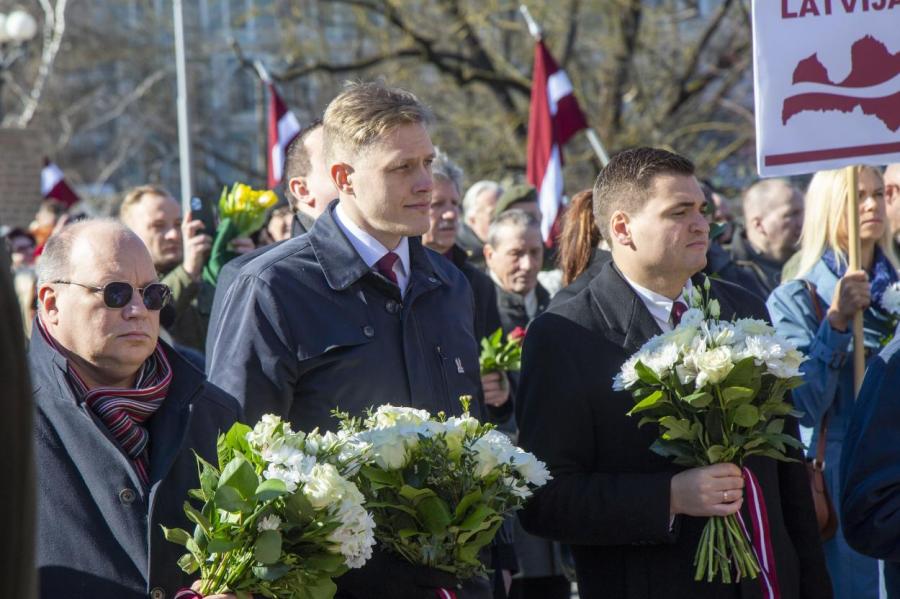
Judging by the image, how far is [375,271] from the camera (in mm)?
3906

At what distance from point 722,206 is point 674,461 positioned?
6672 mm

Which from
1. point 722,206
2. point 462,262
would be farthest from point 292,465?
point 722,206

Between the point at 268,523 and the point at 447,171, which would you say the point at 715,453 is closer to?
the point at 268,523

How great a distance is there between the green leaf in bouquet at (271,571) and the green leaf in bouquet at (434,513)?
0.41 metres

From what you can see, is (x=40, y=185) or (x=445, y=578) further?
(x=40, y=185)

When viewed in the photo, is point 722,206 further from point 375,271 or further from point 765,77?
point 375,271

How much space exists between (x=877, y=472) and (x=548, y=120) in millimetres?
7853

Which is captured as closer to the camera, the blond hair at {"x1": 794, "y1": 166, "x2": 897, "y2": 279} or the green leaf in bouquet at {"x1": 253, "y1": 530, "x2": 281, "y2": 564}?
the green leaf in bouquet at {"x1": 253, "y1": 530, "x2": 281, "y2": 564}

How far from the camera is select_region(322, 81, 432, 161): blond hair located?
3.93m

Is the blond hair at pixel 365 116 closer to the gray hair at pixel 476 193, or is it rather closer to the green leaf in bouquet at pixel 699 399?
the green leaf in bouquet at pixel 699 399

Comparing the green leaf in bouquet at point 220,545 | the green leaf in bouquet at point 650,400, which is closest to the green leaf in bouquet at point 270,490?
the green leaf in bouquet at point 220,545

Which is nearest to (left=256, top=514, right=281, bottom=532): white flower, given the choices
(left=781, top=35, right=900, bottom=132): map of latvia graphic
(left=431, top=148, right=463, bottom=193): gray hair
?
(left=781, top=35, right=900, bottom=132): map of latvia graphic

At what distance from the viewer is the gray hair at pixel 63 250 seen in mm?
3545

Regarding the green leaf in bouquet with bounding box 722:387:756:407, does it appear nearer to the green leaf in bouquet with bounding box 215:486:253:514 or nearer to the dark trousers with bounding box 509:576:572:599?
the green leaf in bouquet with bounding box 215:486:253:514
